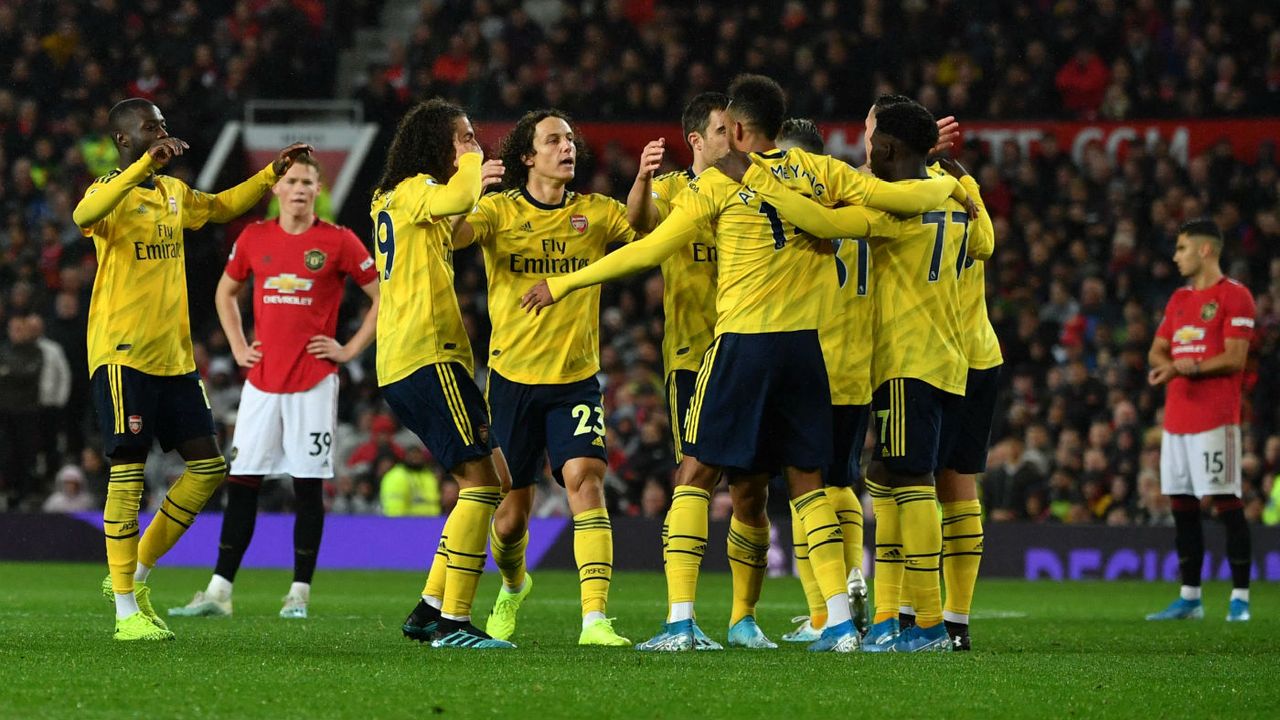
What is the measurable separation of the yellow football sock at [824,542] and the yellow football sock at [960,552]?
899 mm

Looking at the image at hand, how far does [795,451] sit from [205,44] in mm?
18006

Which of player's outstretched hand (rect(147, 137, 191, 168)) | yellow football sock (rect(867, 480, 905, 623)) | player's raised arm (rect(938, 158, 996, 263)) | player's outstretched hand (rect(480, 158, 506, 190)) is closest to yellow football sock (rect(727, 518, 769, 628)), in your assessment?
yellow football sock (rect(867, 480, 905, 623))

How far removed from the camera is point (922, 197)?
297 inches

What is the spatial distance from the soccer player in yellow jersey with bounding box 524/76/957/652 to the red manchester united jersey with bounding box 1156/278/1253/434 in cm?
449

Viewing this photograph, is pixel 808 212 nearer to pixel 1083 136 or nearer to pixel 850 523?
pixel 850 523

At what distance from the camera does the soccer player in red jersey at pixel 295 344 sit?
1077 centimetres

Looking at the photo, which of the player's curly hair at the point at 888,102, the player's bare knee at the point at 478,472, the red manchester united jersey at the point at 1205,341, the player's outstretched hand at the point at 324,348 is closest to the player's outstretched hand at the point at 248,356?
the player's outstretched hand at the point at 324,348

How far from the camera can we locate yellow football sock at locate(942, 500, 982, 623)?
8.15 metres

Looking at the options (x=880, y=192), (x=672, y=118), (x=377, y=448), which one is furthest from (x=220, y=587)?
(x=672, y=118)

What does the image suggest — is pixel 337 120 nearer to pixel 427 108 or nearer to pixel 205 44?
pixel 205 44

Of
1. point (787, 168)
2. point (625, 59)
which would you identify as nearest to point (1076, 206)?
point (625, 59)

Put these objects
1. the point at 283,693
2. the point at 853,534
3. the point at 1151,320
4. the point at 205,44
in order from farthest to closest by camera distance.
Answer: the point at 205,44 < the point at 1151,320 < the point at 853,534 < the point at 283,693

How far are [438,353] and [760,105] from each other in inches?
70.8

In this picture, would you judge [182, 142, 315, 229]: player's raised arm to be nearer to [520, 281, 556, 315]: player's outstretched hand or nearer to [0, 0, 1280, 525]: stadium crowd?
[520, 281, 556, 315]: player's outstretched hand
